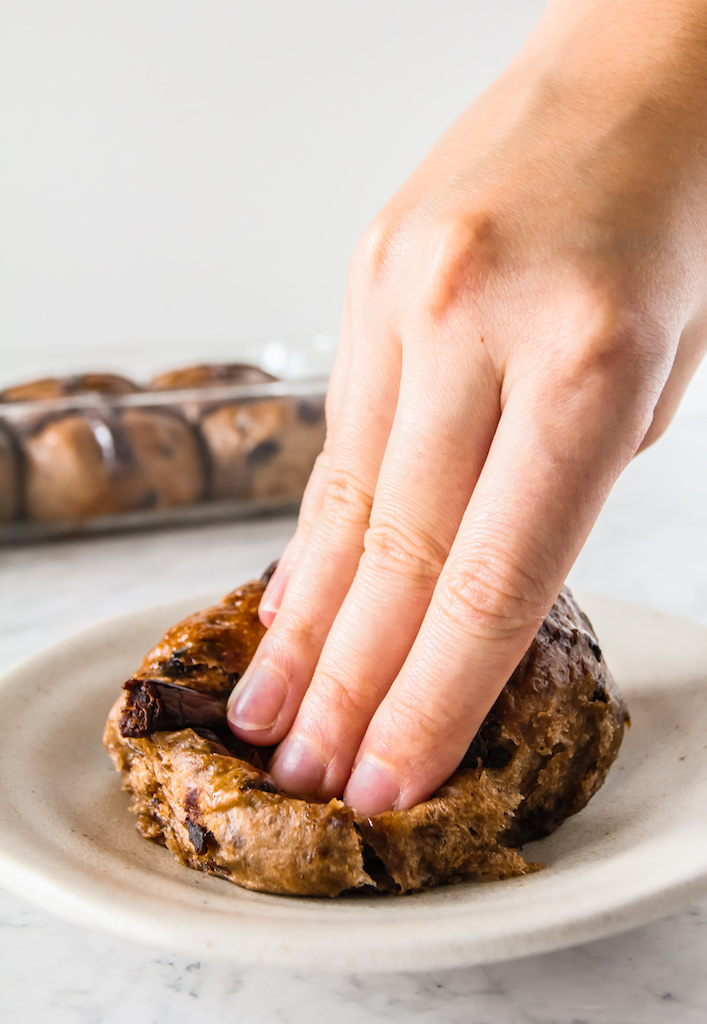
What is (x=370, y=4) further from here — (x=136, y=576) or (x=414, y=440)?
(x=414, y=440)

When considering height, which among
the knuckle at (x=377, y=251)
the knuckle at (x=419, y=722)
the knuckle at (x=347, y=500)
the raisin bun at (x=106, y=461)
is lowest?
the raisin bun at (x=106, y=461)

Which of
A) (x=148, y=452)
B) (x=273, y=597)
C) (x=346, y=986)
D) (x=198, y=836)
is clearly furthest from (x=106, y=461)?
(x=346, y=986)

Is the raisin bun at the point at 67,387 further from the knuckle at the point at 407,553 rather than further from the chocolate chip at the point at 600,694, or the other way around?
the chocolate chip at the point at 600,694

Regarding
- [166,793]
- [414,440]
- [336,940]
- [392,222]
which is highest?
[392,222]

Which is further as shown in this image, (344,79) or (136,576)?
(344,79)

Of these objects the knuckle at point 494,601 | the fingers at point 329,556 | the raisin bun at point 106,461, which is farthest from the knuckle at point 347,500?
the raisin bun at point 106,461

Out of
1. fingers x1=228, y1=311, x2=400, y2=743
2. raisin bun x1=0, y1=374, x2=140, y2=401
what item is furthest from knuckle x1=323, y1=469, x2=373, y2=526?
raisin bun x1=0, y1=374, x2=140, y2=401

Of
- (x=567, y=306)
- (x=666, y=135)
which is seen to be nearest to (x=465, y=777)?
(x=567, y=306)
